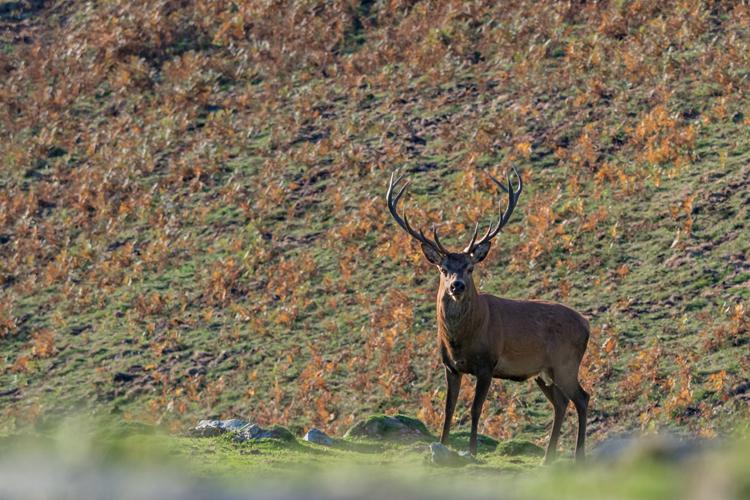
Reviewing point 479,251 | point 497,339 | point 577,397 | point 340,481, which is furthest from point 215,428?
point 340,481

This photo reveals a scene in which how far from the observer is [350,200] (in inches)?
1017

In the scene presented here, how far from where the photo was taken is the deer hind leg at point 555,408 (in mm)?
14990

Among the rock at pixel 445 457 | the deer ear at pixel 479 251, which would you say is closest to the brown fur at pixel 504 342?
the deer ear at pixel 479 251

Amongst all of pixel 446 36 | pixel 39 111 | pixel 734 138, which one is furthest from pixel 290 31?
pixel 734 138

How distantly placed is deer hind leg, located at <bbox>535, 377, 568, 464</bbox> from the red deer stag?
0.04 ft

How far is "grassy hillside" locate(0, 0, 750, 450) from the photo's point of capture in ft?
66.6

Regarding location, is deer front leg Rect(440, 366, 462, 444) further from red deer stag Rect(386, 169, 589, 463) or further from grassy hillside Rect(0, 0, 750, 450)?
grassy hillside Rect(0, 0, 750, 450)

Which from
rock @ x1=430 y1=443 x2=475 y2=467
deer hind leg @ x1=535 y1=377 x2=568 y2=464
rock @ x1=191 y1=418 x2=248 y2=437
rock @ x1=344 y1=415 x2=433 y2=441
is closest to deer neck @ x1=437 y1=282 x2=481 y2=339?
deer hind leg @ x1=535 y1=377 x2=568 y2=464

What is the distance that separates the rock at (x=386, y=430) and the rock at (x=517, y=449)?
1.07 meters

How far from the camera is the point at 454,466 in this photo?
42.8 feet

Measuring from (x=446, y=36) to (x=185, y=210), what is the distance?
27.4 feet

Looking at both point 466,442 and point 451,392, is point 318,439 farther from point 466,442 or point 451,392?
point 466,442

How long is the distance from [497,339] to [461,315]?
0.55 metres

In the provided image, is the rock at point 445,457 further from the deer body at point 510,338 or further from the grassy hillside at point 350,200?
the grassy hillside at point 350,200
